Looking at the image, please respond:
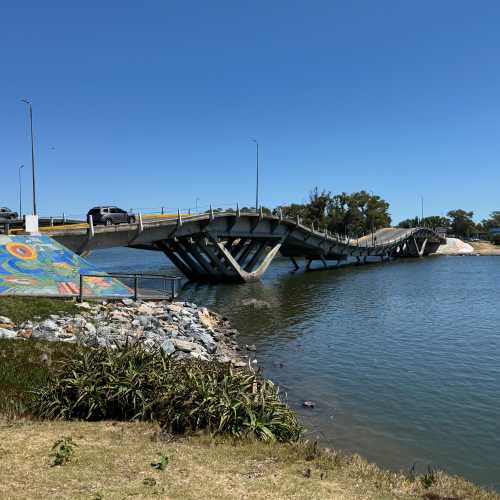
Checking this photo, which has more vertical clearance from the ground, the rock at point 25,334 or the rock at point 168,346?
the rock at point 25,334

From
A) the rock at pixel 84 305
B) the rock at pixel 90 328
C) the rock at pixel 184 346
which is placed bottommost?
the rock at pixel 184 346

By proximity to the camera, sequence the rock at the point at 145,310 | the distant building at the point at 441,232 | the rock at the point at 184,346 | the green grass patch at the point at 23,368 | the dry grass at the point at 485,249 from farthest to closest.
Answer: the distant building at the point at 441,232 < the dry grass at the point at 485,249 < the rock at the point at 145,310 < the rock at the point at 184,346 < the green grass patch at the point at 23,368

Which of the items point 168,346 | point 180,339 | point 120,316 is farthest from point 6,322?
point 180,339

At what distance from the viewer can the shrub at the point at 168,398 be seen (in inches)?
382

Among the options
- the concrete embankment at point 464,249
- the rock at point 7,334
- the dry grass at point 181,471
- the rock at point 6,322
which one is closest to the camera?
the dry grass at point 181,471

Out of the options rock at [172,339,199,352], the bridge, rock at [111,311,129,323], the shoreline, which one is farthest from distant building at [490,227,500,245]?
rock at [172,339,199,352]

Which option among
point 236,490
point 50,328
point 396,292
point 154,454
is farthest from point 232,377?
point 396,292

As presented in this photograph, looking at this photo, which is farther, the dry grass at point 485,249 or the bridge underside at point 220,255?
the dry grass at point 485,249

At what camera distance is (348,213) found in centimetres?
15525

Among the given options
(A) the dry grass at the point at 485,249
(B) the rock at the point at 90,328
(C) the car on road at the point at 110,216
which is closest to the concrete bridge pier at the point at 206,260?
(C) the car on road at the point at 110,216

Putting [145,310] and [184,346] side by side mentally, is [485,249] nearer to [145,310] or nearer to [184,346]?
[145,310]

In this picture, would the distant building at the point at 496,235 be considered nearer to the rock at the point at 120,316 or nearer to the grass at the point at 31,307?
the rock at the point at 120,316

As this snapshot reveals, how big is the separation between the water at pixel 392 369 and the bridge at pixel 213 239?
834cm

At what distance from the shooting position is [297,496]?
7.02 m
